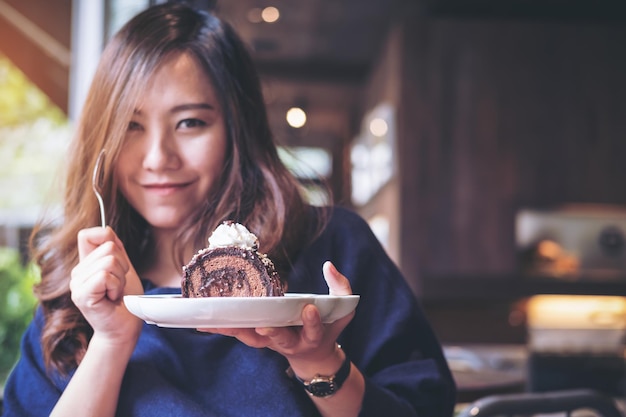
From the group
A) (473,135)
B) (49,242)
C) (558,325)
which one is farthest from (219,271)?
(558,325)

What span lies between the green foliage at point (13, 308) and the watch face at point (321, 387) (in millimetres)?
2595

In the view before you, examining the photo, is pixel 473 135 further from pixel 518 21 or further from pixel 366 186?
pixel 366 186

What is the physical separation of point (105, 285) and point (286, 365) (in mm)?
308

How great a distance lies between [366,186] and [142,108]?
6978mm

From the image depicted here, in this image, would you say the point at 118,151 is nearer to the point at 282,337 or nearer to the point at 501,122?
the point at 282,337

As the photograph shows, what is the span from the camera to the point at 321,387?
102 cm

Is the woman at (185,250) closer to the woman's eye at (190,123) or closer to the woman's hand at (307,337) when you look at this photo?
the woman's eye at (190,123)

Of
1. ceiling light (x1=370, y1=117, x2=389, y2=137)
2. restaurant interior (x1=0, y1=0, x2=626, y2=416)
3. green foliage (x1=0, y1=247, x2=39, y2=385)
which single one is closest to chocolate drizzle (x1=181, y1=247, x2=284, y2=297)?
green foliage (x1=0, y1=247, x2=39, y2=385)

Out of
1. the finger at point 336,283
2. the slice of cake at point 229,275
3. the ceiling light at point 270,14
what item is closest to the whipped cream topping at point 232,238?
Answer: the slice of cake at point 229,275

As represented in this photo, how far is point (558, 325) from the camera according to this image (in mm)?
6324

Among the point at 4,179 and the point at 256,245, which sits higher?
the point at 256,245

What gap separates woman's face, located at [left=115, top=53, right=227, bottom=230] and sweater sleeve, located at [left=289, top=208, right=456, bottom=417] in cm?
21

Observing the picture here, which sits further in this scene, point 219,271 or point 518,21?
point 518,21

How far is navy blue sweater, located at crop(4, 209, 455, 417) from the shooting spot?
46.4 inches
